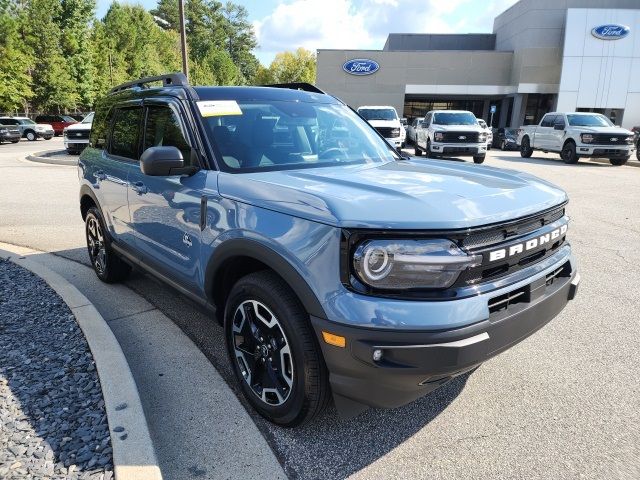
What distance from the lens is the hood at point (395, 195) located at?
208 cm

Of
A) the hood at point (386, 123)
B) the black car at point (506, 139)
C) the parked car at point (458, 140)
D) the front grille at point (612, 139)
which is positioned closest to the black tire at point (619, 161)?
the front grille at point (612, 139)

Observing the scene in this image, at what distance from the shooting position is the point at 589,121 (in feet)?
59.2

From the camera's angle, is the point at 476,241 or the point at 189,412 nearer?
the point at 476,241

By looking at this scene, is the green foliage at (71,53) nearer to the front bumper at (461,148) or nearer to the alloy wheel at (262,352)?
the front bumper at (461,148)

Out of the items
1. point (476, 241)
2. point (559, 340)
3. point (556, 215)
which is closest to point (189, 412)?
point (476, 241)

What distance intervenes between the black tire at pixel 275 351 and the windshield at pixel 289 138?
83cm

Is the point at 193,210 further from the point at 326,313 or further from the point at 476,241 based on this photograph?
the point at 476,241

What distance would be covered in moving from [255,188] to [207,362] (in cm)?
146

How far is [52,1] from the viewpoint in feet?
136

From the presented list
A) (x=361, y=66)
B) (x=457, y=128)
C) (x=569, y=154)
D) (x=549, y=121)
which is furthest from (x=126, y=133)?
(x=361, y=66)

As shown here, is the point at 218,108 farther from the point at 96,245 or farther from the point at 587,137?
the point at 587,137

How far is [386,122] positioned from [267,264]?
57.7 ft

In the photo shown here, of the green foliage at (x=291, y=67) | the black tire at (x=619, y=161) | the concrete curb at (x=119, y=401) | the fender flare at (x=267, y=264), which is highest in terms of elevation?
the green foliage at (x=291, y=67)

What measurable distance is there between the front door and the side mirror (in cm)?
17
